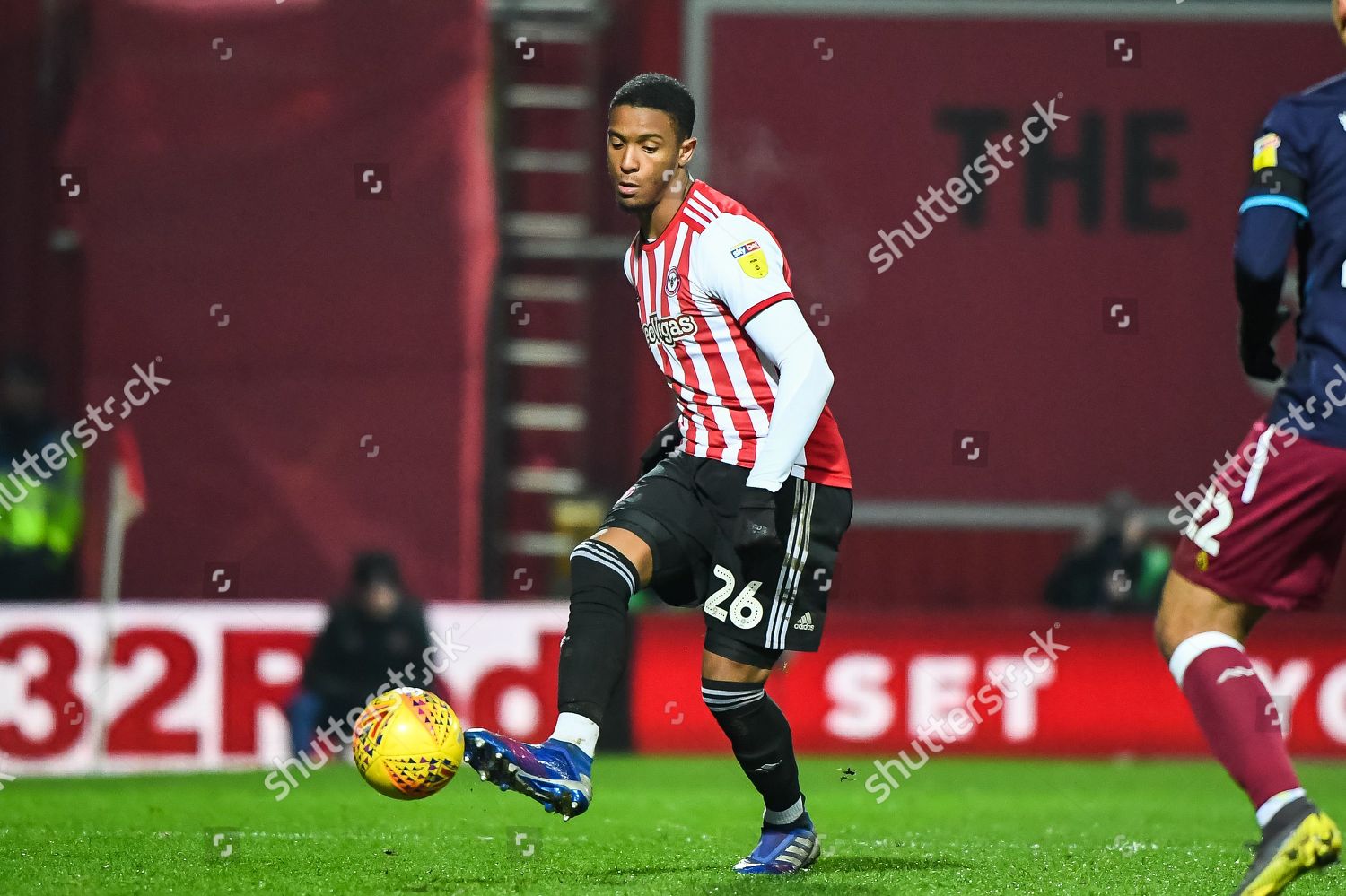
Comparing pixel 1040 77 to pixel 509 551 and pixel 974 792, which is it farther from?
pixel 974 792

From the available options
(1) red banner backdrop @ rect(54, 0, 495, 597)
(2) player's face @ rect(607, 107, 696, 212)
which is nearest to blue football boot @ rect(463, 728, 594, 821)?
(2) player's face @ rect(607, 107, 696, 212)

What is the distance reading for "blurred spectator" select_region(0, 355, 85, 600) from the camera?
10.4m

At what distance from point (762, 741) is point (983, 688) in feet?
18.9

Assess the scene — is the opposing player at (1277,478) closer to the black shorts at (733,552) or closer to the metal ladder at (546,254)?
the black shorts at (733,552)

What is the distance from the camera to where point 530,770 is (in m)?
4.23

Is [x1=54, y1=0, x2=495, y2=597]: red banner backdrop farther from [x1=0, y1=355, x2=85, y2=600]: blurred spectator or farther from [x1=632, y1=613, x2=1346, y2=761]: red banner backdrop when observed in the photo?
[x1=632, y1=613, x2=1346, y2=761]: red banner backdrop

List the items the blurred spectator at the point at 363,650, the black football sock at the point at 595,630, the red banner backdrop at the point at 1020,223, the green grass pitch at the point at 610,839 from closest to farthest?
the black football sock at the point at 595,630, the green grass pitch at the point at 610,839, the blurred spectator at the point at 363,650, the red banner backdrop at the point at 1020,223

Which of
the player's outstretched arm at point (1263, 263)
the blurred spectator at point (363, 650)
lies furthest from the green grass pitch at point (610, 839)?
the player's outstretched arm at point (1263, 263)

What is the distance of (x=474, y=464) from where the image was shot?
11789 mm

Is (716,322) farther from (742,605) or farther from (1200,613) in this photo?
(1200,613)

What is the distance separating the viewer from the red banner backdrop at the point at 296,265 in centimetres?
1155

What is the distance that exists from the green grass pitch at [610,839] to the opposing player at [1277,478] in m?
0.87

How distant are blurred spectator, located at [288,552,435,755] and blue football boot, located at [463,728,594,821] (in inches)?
218

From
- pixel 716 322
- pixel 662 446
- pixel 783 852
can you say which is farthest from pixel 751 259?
pixel 783 852
